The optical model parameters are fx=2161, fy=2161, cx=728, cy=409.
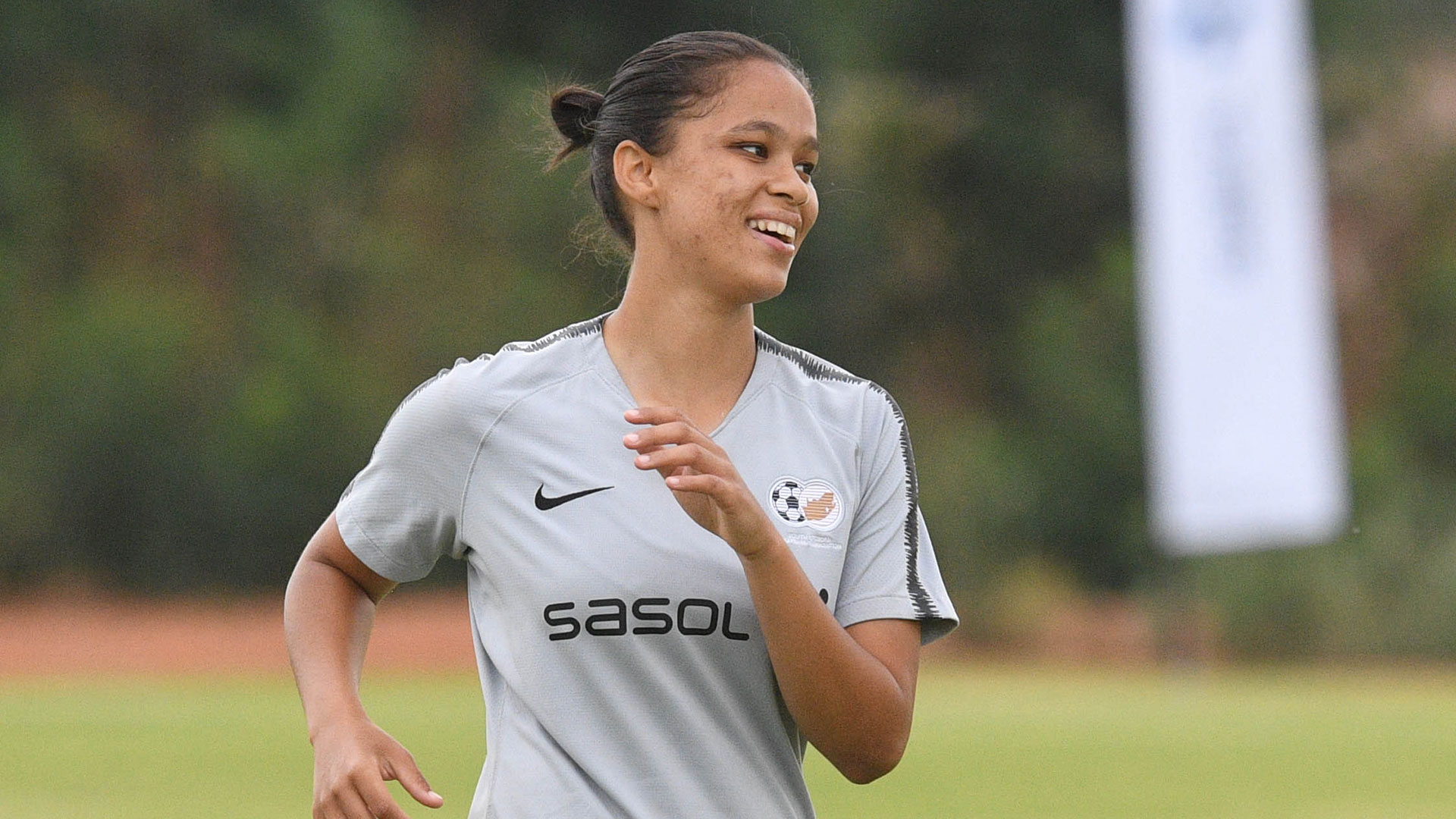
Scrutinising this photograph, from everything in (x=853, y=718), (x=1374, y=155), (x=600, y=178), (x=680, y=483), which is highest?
(x=1374, y=155)

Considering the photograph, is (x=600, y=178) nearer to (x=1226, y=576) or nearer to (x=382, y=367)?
(x=1226, y=576)

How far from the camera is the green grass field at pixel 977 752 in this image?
987 cm

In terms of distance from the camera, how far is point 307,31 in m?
26.6

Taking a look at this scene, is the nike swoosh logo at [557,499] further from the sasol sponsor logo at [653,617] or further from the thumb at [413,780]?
the thumb at [413,780]

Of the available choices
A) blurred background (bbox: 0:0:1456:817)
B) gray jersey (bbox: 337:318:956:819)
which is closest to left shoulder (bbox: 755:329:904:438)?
gray jersey (bbox: 337:318:956:819)

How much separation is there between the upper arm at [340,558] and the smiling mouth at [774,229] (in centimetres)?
65

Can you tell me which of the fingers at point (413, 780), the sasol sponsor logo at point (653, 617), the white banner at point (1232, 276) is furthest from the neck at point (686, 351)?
the white banner at point (1232, 276)

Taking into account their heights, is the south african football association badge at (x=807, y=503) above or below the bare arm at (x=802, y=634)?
above

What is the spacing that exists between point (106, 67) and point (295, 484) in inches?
254

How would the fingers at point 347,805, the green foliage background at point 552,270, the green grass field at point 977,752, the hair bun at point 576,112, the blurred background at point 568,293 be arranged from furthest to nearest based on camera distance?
the green foliage background at point 552,270
the blurred background at point 568,293
the green grass field at point 977,752
the hair bun at point 576,112
the fingers at point 347,805

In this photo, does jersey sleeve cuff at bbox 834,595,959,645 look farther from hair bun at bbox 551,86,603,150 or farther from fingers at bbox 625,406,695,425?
hair bun at bbox 551,86,603,150

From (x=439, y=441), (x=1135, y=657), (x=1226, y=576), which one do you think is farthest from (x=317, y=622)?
(x=1135, y=657)

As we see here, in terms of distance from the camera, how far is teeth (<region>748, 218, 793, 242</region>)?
103 inches

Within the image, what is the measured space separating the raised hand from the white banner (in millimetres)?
16375
